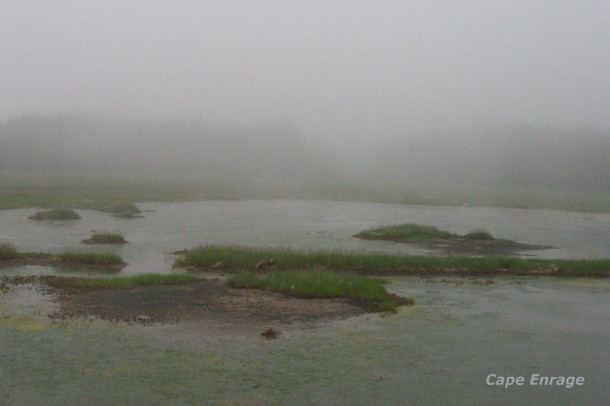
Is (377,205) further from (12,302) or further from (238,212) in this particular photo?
(12,302)

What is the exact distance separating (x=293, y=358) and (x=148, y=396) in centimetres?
349

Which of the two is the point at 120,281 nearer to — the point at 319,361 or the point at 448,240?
the point at 319,361

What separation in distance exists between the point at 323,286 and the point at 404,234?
20.1 m

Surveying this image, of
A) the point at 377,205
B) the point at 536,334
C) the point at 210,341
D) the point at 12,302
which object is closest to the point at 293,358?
the point at 210,341

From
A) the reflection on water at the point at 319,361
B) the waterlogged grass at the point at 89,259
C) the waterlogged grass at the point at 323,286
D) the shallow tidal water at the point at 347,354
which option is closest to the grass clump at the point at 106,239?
the waterlogged grass at the point at 89,259

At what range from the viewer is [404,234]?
3909 centimetres

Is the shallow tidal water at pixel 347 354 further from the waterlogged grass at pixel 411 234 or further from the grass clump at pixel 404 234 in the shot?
Answer: the grass clump at pixel 404 234

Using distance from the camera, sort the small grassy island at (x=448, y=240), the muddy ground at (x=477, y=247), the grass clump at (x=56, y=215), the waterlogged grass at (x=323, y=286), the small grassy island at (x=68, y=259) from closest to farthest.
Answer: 1. the waterlogged grass at (x=323, y=286)
2. the small grassy island at (x=68, y=259)
3. the muddy ground at (x=477, y=247)
4. the small grassy island at (x=448, y=240)
5. the grass clump at (x=56, y=215)

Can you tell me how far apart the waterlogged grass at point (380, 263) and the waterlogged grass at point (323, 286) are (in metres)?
Result: 3.86

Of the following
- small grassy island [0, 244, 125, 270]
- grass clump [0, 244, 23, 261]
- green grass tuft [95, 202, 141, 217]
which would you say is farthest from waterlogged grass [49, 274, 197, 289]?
green grass tuft [95, 202, 141, 217]

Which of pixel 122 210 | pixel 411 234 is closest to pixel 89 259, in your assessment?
pixel 411 234

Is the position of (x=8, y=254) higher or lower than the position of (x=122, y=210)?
lower

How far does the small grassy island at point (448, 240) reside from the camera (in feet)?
112

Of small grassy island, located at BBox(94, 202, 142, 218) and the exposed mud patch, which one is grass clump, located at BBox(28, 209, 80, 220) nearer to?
small grassy island, located at BBox(94, 202, 142, 218)
